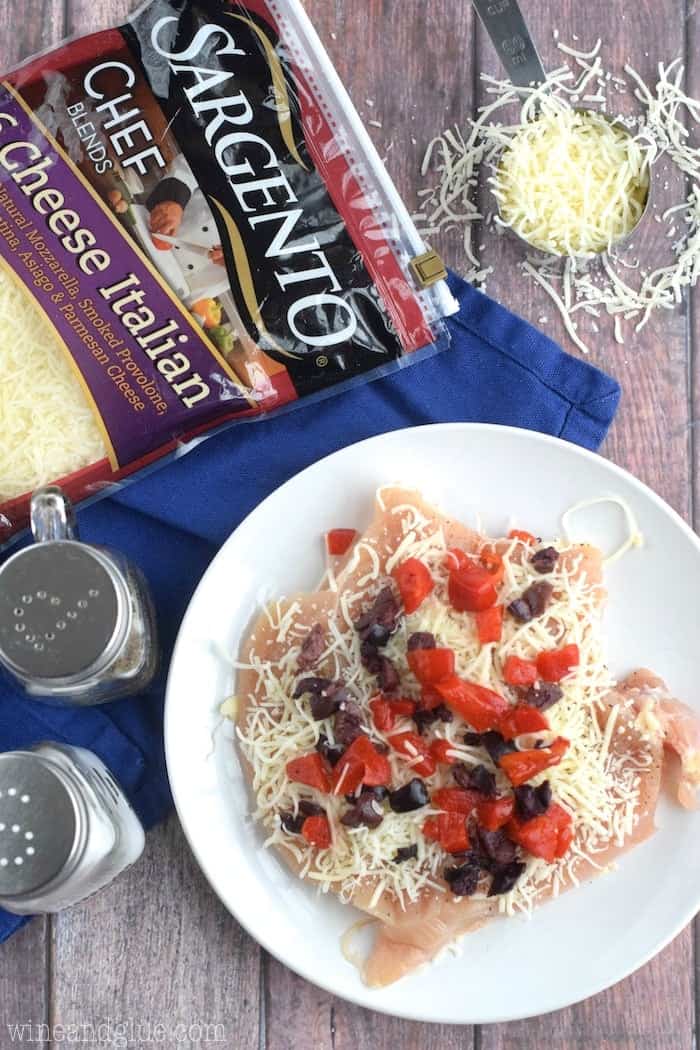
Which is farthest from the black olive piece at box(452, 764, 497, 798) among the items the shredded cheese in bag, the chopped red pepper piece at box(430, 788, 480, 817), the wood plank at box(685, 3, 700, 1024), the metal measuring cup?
the metal measuring cup

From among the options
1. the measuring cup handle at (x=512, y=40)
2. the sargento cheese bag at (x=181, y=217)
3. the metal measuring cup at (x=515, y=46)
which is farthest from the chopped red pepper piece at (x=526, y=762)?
the measuring cup handle at (x=512, y=40)

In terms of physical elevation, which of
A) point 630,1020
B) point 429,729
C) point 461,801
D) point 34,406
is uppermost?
point 34,406

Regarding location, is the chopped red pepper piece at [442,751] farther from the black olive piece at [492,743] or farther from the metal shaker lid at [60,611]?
the metal shaker lid at [60,611]

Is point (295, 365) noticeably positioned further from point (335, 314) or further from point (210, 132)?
point (210, 132)

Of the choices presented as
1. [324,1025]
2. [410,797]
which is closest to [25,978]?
[324,1025]

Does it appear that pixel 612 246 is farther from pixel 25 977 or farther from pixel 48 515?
pixel 25 977
